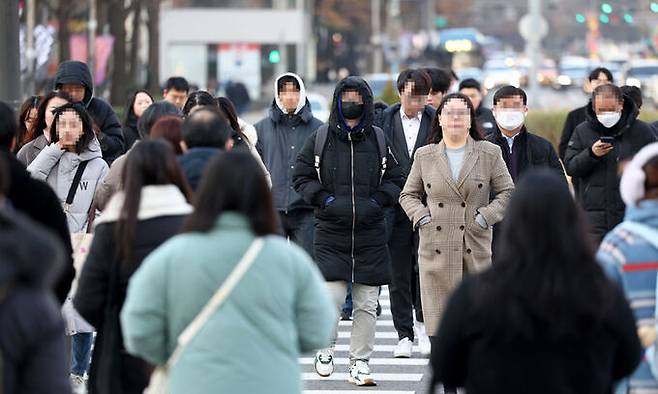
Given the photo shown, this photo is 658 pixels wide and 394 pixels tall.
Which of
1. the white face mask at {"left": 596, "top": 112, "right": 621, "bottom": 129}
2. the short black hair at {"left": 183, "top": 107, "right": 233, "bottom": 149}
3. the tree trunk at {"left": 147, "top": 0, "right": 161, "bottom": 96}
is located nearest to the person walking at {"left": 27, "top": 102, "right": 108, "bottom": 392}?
the short black hair at {"left": 183, "top": 107, "right": 233, "bottom": 149}

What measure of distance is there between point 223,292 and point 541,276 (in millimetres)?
1113

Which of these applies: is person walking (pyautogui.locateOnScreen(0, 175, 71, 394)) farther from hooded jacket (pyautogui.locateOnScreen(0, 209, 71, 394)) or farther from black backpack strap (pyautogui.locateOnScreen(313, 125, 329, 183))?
black backpack strap (pyautogui.locateOnScreen(313, 125, 329, 183))

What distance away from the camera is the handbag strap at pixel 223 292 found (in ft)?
19.2

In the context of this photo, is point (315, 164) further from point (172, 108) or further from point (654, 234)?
point (654, 234)

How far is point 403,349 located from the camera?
41.6ft

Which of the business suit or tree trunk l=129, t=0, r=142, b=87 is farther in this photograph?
tree trunk l=129, t=0, r=142, b=87

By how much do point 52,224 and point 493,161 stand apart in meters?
3.65

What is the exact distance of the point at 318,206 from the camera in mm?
11297

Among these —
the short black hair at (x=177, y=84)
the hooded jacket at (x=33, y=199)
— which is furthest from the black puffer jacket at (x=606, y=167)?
the hooded jacket at (x=33, y=199)

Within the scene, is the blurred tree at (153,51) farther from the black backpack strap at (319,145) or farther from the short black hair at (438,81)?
the black backpack strap at (319,145)

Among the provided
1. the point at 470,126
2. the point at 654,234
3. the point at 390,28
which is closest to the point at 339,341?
the point at 470,126

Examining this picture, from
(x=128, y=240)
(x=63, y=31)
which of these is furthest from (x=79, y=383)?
(x=63, y=31)

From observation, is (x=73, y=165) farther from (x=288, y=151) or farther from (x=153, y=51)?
(x=153, y=51)

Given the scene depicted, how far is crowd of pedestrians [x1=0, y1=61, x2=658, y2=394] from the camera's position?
538 cm
